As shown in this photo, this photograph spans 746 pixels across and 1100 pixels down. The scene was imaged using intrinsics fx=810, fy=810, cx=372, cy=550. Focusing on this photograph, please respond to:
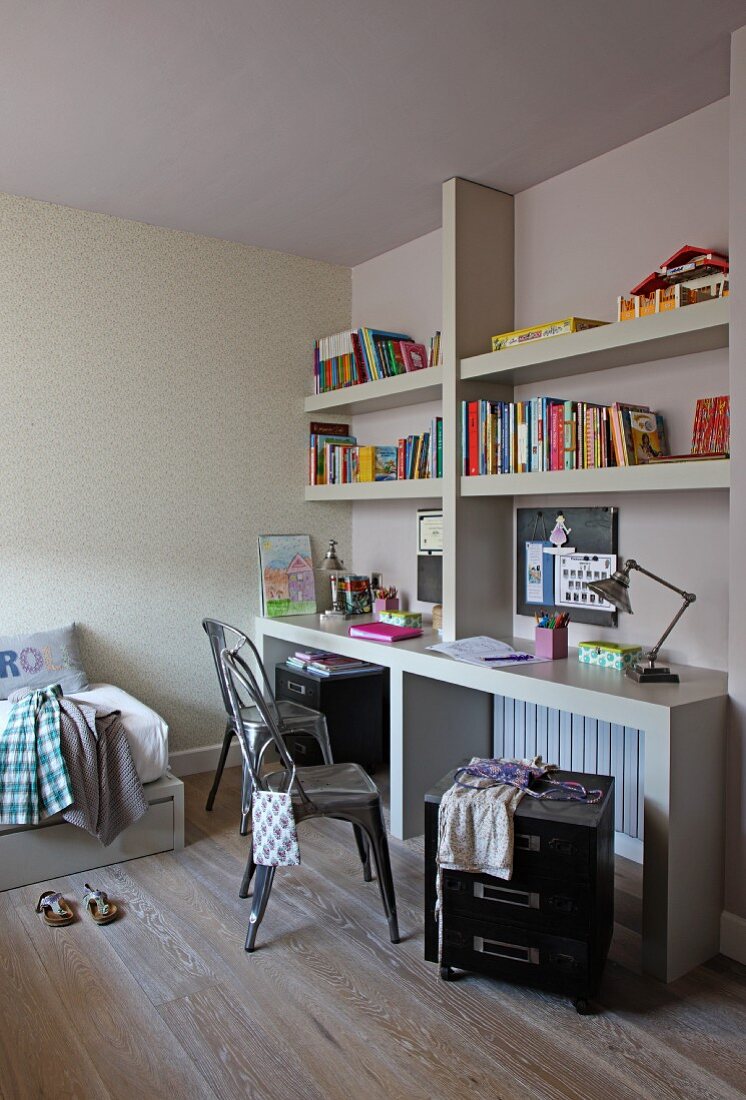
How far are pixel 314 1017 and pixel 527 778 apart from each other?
0.81 meters

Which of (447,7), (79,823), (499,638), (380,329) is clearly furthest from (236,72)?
(79,823)

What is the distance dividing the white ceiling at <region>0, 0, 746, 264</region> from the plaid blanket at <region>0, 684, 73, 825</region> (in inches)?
81.0

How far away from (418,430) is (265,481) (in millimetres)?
816

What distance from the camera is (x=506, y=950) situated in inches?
83.3

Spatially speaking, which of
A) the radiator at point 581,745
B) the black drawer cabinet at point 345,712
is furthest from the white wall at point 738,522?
the black drawer cabinet at point 345,712

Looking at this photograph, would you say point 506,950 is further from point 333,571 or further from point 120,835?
point 333,571

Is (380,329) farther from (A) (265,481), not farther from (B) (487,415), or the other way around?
(B) (487,415)

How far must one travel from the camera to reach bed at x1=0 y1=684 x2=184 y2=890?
274cm

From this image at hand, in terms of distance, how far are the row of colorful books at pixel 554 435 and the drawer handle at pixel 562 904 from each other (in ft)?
4.49

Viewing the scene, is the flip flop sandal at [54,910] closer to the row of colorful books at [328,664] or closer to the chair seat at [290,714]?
the chair seat at [290,714]

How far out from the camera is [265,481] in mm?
4102

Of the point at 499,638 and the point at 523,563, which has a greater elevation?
the point at 523,563

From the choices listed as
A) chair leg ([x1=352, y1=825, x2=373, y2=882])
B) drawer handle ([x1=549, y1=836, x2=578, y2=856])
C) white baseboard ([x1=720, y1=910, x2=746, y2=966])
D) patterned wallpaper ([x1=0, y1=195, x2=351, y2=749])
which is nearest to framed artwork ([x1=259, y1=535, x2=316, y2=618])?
patterned wallpaper ([x1=0, y1=195, x2=351, y2=749])

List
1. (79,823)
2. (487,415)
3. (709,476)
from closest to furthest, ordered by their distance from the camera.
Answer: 1. (709,476)
2. (79,823)
3. (487,415)
